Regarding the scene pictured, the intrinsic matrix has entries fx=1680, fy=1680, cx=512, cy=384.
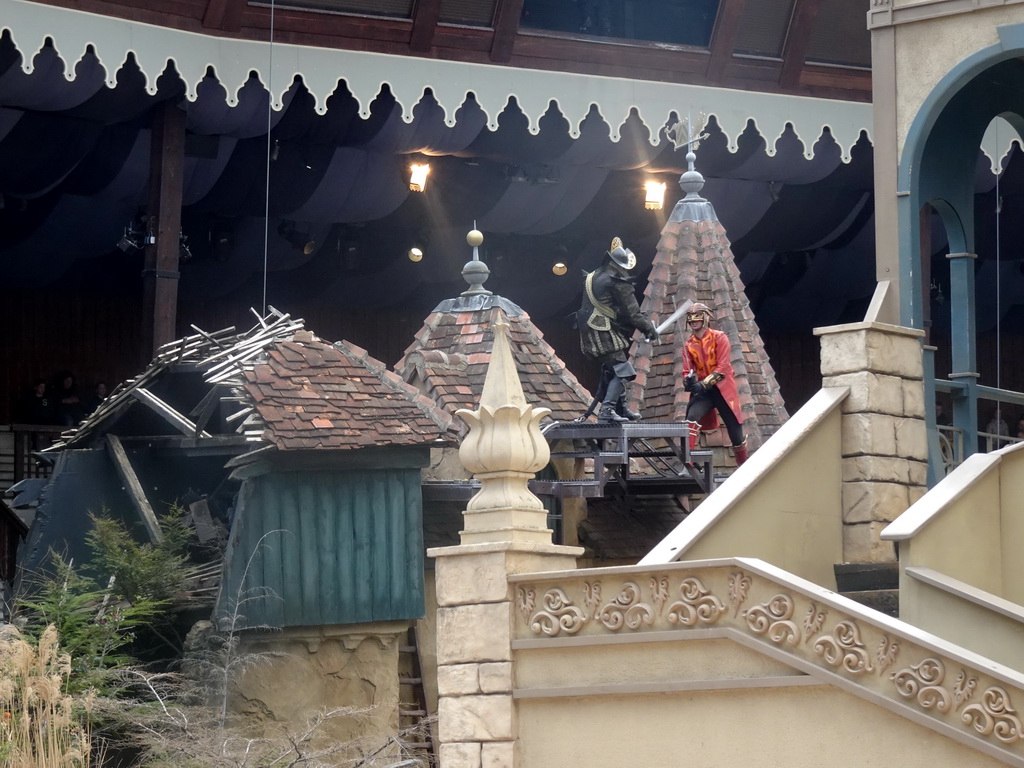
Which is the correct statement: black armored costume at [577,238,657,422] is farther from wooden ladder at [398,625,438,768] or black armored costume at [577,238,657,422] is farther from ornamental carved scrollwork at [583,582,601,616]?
ornamental carved scrollwork at [583,582,601,616]

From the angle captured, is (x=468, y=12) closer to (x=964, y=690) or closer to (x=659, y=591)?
(x=659, y=591)

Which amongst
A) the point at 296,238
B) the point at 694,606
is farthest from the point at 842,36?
the point at 694,606

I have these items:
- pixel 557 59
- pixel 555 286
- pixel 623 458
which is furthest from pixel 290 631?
pixel 555 286

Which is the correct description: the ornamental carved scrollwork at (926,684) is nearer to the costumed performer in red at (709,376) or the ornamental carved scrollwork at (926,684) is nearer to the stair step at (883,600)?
the stair step at (883,600)

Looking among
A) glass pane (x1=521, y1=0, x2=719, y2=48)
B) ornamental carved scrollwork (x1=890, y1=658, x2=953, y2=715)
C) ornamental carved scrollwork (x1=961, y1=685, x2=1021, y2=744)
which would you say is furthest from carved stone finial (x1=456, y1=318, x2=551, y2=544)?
glass pane (x1=521, y1=0, x2=719, y2=48)

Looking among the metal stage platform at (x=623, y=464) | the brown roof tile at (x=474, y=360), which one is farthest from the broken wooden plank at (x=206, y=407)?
the brown roof tile at (x=474, y=360)

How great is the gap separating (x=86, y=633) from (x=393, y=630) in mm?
2607

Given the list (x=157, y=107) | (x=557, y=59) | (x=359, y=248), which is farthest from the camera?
(x=359, y=248)

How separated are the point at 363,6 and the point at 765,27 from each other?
194 inches

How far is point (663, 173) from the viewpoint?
67.1ft

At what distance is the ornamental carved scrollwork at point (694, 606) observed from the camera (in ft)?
27.0

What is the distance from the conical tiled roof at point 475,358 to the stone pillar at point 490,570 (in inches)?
243

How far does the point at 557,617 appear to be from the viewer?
876cm

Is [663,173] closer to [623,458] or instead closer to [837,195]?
[837,195]
